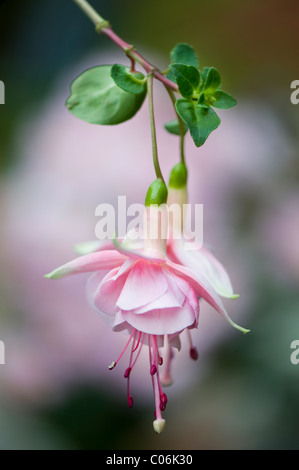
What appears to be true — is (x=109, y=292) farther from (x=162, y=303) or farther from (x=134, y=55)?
(x=134, y=55)

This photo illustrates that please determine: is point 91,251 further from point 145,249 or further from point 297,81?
point 297,81

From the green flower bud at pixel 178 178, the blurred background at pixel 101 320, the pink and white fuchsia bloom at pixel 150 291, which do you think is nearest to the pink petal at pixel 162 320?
the pink and white fuchsia bloom at pixel 150 291

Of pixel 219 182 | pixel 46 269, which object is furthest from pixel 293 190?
pixel 46 269

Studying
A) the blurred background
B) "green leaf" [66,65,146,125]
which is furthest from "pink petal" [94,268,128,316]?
the blurred background

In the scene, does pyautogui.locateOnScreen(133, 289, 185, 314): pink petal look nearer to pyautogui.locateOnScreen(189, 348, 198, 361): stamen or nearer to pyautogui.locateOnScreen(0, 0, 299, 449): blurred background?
pyautogui.locateOnScreen(189, 348, 198, 361): stamen

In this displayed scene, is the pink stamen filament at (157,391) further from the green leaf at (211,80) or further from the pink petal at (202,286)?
the green leaf at (211,80)

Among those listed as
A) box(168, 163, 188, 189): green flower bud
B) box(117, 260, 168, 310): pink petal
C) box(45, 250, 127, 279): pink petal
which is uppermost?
box(168, 163, 188, 189): green flower bud

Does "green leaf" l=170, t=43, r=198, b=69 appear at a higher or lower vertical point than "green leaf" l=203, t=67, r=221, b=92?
higher

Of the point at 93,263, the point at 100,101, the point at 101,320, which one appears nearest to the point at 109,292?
the point at 93,263
